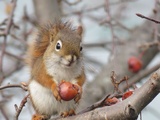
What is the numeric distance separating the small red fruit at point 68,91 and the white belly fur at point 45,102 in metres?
0.12

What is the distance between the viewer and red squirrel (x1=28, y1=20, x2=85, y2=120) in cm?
162

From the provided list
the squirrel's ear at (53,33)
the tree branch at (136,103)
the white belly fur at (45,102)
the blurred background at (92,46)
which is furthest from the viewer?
the blurred background at (92,46)

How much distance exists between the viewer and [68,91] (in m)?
1.47

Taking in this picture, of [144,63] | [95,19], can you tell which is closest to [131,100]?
[144,63]

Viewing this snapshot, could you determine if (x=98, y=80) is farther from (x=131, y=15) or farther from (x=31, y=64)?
(x=131, y=15)

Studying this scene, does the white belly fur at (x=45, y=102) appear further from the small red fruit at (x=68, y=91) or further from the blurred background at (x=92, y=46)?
the blurred background at (x=92, y=46)

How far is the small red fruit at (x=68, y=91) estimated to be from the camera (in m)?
1.48

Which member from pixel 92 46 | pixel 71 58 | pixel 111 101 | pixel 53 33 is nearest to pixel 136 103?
pixel 111 101

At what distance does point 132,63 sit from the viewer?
2627 millimetres

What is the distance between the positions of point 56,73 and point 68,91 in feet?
0.68

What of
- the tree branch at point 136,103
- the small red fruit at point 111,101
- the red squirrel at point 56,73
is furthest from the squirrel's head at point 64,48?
the tree branch at point 136,103

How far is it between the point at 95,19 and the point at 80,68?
1.86m

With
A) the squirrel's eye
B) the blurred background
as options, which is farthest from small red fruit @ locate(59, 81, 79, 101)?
the blurred background

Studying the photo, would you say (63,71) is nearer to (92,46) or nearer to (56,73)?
(56,73)
